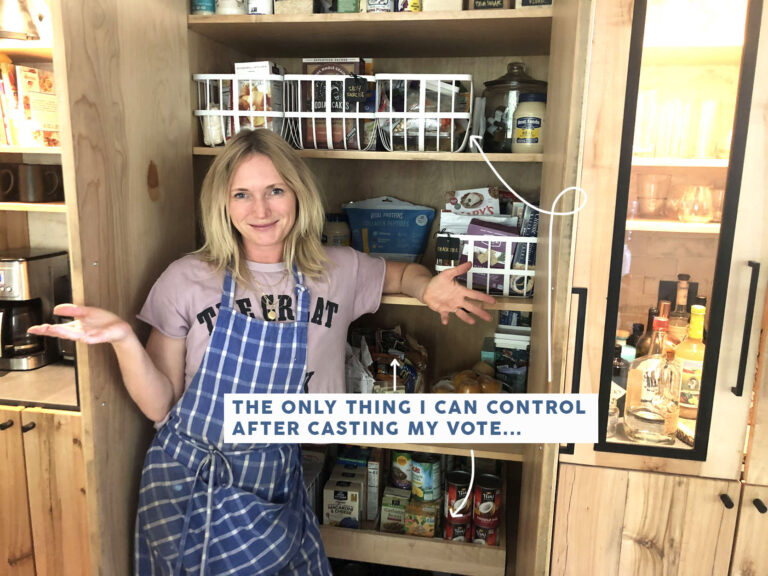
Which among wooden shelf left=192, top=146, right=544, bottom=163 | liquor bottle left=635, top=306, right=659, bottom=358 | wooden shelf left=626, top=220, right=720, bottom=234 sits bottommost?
liquor bottle left=635, top=306, right=659, bottom=358

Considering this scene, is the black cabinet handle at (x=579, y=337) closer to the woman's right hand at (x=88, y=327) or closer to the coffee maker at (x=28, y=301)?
the woman's right hand at (x=88, y=327)

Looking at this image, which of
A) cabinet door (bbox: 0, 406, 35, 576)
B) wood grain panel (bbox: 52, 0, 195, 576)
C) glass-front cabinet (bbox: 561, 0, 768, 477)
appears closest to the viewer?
glass-front cabinet (bbox: 561, 0, 768, 477)

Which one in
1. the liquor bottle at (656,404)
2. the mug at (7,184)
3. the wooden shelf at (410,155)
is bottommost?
the liquor bottle at (656,404)

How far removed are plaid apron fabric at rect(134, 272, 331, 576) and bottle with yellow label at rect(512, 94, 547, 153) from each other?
69 cm

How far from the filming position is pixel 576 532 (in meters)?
1.31

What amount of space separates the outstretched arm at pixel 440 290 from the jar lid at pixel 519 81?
1.83 feet

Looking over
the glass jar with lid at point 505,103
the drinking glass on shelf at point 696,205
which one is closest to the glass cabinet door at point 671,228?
the drinking glass on shelf at point 696,205

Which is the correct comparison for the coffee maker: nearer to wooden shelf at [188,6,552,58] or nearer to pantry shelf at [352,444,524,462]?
wooden shelf at [188,6,552,58]

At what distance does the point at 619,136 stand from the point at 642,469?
708 millimetres

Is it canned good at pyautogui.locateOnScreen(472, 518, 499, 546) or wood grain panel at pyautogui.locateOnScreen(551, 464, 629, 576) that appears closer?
wood grain panel at pyautogui.locateOnScreen(551, 464, 629, 576)

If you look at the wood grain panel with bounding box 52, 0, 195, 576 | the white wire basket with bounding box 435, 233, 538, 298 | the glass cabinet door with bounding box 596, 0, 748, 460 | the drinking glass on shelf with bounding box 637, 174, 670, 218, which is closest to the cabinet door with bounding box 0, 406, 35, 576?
the wood grain panel with bounding box 52, 0, 195, 576

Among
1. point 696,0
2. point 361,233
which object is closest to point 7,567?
point 361,233

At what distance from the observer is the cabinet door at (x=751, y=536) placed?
1.22 meters

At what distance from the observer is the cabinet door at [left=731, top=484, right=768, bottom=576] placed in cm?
122
